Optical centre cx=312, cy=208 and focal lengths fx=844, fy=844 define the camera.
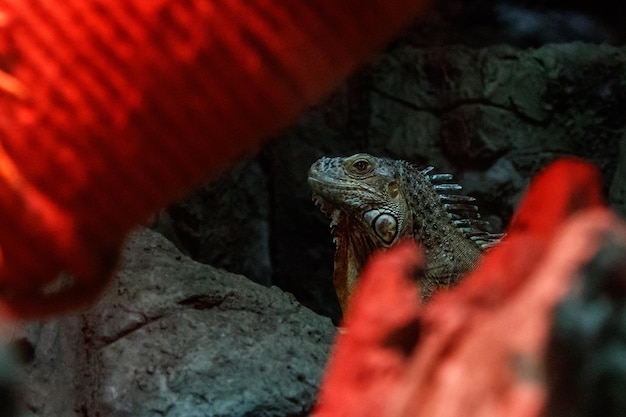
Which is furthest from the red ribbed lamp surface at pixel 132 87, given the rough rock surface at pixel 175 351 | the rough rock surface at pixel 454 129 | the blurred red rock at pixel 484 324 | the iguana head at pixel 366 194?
the rough rock surface at pixel 454 129

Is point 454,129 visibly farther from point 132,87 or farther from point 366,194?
point 132,87

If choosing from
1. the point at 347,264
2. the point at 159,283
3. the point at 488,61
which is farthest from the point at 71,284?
the point at 488,61

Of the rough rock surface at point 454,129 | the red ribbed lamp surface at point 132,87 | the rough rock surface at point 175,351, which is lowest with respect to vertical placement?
the rough rock surface at point 454,129

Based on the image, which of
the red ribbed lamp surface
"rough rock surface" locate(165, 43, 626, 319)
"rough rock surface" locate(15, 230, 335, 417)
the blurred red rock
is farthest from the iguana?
the red ribbed lamp surface

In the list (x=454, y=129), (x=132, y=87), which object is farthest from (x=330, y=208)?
(x=132, y=87)

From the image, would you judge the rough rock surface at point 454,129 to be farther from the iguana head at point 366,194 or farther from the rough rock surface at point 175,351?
the rough rock surface at point 175,351

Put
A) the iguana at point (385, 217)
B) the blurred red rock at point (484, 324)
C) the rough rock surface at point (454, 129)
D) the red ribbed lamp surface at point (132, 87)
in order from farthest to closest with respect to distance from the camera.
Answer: the rough rock surface at point (454, 129) < the iguana at point (385, 217) < the red ribbed lamp surface at point (132, 87) < the blurred red rock at point (484, 324)

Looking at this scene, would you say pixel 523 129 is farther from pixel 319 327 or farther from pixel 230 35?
pixel 230 35
